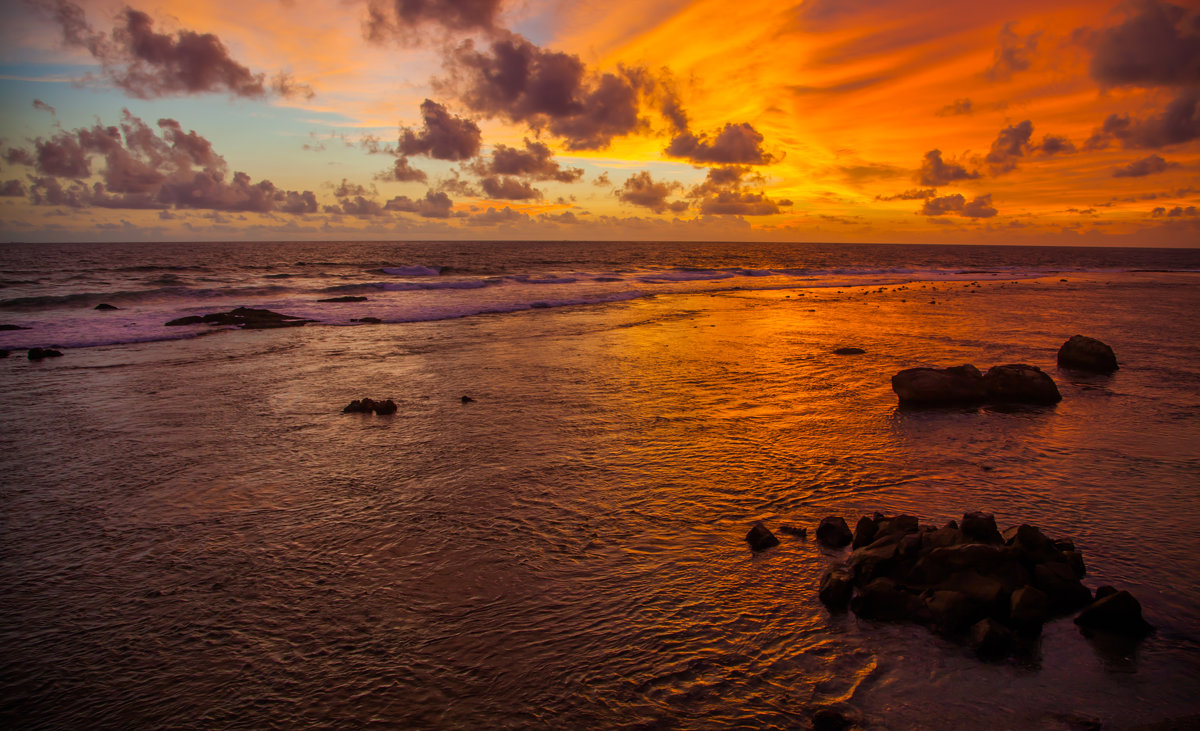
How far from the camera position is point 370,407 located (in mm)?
10430

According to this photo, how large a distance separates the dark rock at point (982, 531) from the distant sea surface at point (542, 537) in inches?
28.1

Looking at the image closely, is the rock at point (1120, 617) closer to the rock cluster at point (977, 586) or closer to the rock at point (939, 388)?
the rock cluster at point (977, 586)

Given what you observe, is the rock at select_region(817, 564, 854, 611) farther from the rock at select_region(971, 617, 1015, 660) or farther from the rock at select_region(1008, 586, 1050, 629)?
the rock at select_region(1008, 586, 1050, 629)

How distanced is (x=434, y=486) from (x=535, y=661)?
11.6 feet

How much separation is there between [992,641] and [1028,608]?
483mm

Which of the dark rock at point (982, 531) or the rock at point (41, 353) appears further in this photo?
the rock at point (41, 353)

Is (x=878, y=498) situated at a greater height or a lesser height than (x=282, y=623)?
greater

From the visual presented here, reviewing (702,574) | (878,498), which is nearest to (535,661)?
(702,574)

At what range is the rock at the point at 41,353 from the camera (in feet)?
51.1

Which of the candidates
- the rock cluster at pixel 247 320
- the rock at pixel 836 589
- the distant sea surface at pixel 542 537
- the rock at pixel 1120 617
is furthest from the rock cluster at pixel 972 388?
the rock cluster at pixel 247 320

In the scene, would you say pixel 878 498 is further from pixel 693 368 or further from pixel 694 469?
pixel 693 368

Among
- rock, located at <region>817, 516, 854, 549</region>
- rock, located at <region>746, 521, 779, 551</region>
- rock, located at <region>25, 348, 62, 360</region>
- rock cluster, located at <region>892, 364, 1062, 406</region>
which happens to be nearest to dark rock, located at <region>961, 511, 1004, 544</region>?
rock, located at <region>817, 516, 854, 549</region>

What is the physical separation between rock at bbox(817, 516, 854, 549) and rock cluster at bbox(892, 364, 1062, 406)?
580 cm

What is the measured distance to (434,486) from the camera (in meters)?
7.14
